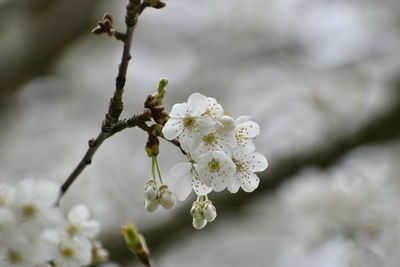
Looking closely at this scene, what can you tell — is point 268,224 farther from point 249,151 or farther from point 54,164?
point 249,151

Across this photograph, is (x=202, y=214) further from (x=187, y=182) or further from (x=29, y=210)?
(x=29, y=210)

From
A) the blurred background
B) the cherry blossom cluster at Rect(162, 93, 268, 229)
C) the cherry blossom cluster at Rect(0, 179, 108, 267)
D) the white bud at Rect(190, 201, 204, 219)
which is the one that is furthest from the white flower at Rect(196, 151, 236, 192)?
the blurred background

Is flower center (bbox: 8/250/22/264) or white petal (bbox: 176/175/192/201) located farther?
white petal (bbox: 176/175/192/201)

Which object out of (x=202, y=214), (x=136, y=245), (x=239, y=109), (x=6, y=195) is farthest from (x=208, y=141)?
(x=239, y=109)

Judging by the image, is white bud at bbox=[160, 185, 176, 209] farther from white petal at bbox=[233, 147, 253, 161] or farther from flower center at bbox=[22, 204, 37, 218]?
flower center at bbox=[22, 204, 37, 218]

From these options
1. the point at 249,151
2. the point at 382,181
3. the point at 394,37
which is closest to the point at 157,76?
the point at 394,37

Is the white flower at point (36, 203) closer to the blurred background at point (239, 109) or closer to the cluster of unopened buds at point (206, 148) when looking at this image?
→ the cluster of unopened buds at point (206, 148)

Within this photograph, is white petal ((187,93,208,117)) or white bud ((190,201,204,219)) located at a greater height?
white petal ((187,93,208,117))
